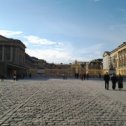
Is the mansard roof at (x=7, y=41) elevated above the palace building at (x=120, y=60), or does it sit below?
above

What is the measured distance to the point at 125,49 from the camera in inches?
4808

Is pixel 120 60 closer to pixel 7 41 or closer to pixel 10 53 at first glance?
pixel 10 53

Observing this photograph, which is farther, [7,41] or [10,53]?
[10,53]

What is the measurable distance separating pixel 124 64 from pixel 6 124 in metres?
115

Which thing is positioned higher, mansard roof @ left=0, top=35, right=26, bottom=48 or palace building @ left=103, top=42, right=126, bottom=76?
mansard roof @ left=0, top=35, right=26, bottom=48

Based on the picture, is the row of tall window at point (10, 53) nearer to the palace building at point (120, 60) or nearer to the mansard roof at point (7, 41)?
the mansard roof at point (7, 41)

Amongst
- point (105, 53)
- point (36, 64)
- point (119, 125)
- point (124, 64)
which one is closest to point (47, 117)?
point (119, 125)

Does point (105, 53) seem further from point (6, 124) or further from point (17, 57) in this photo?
point (6, 124)

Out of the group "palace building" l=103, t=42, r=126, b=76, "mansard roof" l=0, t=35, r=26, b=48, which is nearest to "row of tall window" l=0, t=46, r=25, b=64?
"mansard roof" l=0, t=35, r=26, b=48

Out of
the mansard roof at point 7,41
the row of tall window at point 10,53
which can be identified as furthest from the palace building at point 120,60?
the mansard roof at point 7,41

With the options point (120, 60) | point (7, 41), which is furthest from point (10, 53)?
point (120, 60)

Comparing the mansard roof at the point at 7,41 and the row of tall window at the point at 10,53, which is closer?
the mansard roof at the point at 7,41

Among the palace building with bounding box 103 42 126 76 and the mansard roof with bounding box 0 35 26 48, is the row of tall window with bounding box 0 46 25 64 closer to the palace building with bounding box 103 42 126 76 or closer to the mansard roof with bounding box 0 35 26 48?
the mansard roof with bounding box 0 35 26 48

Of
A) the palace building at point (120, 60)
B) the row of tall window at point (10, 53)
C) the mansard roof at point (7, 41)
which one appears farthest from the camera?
the row of tall window at point (10, 53)
